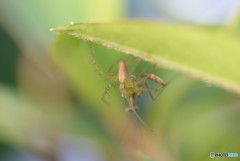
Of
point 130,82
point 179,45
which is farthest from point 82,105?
point 179,45

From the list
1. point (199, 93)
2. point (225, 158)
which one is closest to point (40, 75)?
point (199, 93)

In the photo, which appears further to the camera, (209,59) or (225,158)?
(225,158)

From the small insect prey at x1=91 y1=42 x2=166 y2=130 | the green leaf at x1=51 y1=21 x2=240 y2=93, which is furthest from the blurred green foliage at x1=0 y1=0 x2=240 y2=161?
the green leaf at x1=51 y1=21 x2=240 y2=93

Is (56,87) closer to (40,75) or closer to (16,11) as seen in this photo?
(40,75)

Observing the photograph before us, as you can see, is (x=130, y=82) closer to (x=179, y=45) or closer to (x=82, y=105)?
(x=82, y=105)

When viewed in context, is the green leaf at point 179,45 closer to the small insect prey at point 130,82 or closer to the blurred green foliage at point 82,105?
the blurred green foliage at point 82,105

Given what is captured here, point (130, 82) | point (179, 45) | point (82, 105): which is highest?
point (130, 82)
